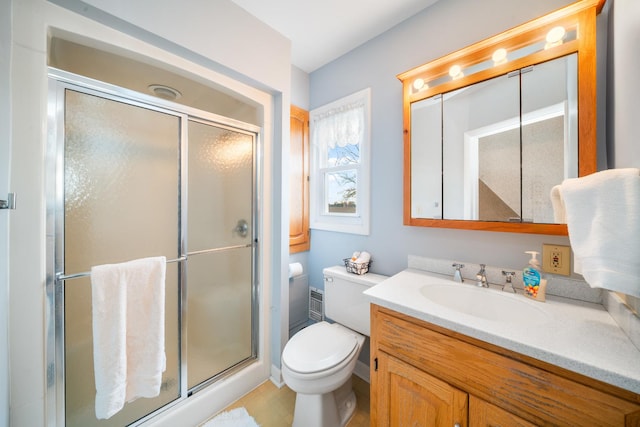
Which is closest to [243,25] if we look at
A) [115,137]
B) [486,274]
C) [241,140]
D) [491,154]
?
[241,140]

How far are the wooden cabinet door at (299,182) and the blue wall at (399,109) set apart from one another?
179 mm

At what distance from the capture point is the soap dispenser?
0.99 meters

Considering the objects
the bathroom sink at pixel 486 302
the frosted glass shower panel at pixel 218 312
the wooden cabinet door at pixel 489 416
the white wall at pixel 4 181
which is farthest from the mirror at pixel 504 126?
the white wall at pixel 4 181

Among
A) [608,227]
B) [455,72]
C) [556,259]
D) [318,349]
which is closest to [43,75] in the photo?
[318,349]

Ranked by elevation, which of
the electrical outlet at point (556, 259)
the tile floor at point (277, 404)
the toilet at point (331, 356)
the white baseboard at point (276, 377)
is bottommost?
the tile floor at point (277, 404)

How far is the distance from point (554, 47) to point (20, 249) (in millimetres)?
2339

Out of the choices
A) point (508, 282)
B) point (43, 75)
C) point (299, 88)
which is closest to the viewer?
point (43, 75)

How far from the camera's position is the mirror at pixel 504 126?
98 cm

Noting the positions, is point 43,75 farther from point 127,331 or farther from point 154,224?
point 127,331

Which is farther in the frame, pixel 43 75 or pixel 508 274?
pixel 508 274

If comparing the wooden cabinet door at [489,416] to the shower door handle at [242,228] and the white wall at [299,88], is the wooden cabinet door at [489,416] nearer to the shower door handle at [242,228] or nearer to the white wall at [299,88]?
the shower door handle at [242,228]

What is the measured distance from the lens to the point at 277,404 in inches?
58.3

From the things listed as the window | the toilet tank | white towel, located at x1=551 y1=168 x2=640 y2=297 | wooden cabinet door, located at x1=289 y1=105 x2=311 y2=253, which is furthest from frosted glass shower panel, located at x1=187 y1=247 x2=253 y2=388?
white towel, located at x1=551 y1=168 x2=640 y2=297

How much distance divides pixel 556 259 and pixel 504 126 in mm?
670
